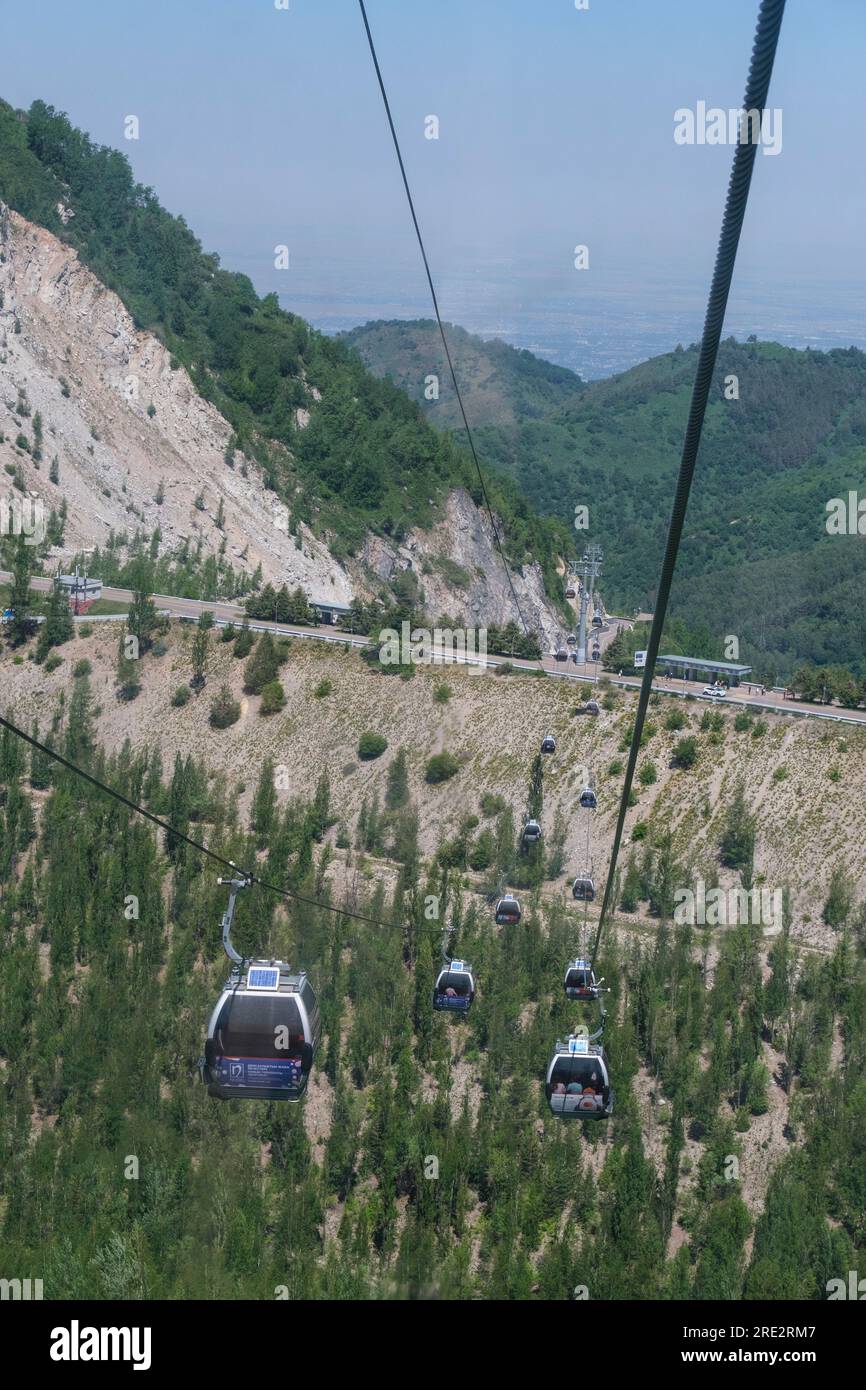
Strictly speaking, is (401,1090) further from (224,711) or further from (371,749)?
(224,711)

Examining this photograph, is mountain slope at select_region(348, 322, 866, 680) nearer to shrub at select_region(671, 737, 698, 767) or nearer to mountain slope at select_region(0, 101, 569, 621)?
mountain slope at select_region(0, 101, 569, 621)

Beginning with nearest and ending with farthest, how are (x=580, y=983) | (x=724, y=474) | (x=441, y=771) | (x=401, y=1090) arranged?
(x=580, y=983), (x=401, y=1090), (x=441, y=771), (x=724, y=474)

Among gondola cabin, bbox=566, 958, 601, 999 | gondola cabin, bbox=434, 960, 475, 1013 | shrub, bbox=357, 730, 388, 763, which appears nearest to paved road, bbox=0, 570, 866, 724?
shrub, bbox=357, 730, 388, 763

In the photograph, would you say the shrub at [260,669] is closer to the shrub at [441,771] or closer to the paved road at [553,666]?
the paved road at [553,666]

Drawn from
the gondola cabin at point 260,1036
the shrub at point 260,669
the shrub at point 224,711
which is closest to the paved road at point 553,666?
the shrub at point 260,669

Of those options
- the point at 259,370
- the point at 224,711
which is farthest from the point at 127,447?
the point at 224,711

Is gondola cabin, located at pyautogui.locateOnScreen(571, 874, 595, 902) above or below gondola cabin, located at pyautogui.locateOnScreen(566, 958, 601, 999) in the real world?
below
